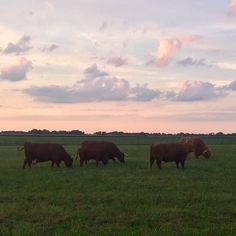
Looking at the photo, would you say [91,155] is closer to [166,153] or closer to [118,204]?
[166,153]

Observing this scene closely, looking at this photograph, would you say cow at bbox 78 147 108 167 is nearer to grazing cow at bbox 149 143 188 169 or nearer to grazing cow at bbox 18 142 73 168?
grazing cow at bbox 18 142 73 168

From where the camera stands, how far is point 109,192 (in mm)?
16719

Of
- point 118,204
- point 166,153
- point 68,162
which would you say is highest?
point 166,153

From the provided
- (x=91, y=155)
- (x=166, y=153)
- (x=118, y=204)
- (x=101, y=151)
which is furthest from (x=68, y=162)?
(x=118, y=204)

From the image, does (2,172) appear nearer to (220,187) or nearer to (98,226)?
(220,187)

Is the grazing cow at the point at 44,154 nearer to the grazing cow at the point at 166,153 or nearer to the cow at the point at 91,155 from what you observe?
the cow at the point at 91,155

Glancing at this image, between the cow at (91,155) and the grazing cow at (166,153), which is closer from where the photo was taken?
the grazing cow at (166,153)

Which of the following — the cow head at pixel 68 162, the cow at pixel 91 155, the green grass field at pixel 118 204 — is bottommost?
the green grass field at pixel 118 204

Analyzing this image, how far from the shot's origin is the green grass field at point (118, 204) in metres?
11.4

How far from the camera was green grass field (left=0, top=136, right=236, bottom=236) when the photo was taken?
1141 cm

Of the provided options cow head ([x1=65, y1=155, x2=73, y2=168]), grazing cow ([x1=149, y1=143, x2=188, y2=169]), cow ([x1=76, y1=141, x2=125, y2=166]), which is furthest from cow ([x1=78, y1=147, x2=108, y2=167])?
grazing cow ([x1=149, y1=143, x2=188, y2=169])

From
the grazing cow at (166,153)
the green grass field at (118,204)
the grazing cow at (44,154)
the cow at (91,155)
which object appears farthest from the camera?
the cow at (91,155)

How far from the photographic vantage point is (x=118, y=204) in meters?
14.3

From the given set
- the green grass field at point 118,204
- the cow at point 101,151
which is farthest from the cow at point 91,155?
the green grass field at point 118,204
